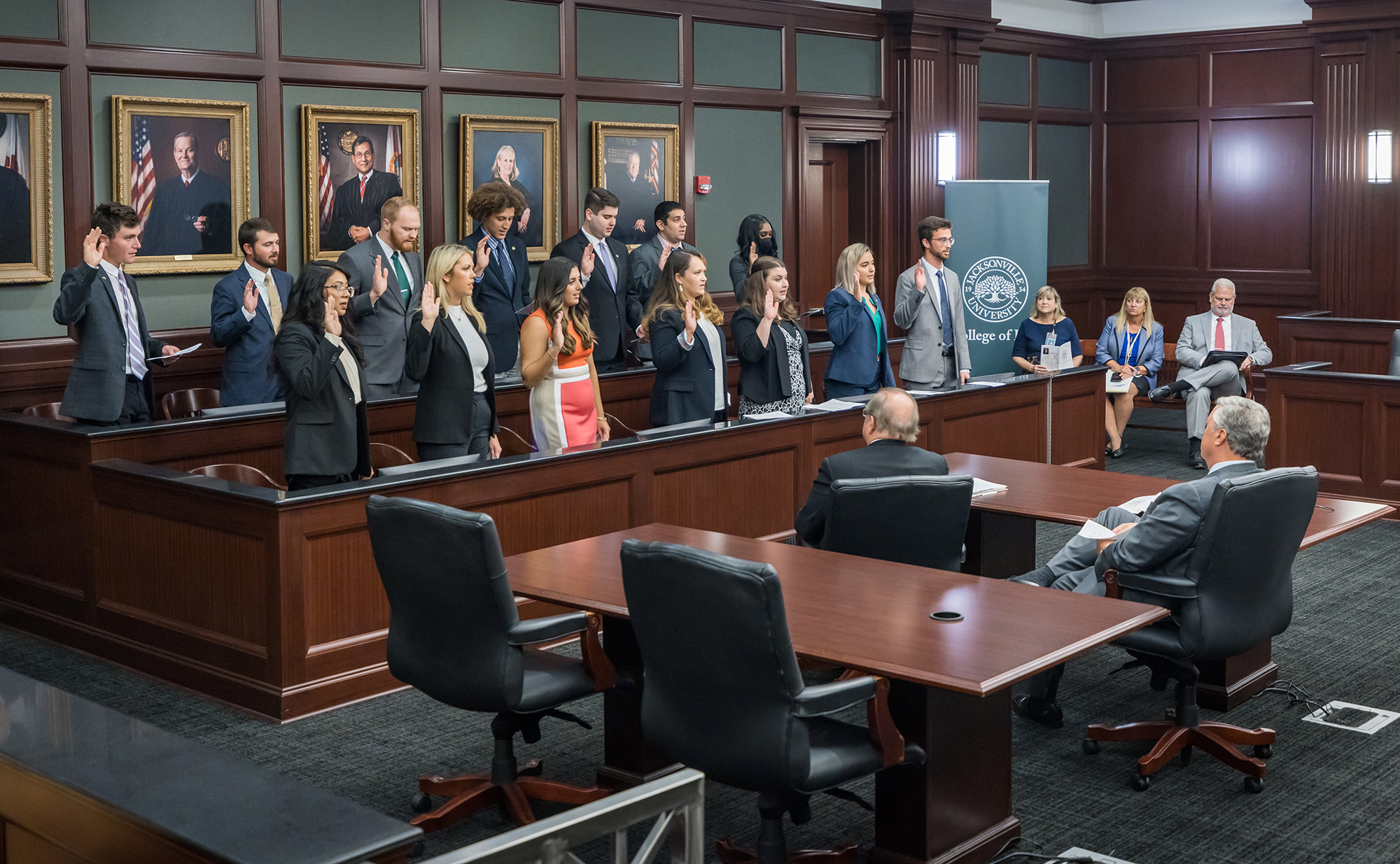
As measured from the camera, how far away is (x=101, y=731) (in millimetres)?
2051

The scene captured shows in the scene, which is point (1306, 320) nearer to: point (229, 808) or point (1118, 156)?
point (1118, 156)

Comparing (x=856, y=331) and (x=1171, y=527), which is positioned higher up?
(x=856, y=331)

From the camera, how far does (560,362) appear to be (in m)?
6.05

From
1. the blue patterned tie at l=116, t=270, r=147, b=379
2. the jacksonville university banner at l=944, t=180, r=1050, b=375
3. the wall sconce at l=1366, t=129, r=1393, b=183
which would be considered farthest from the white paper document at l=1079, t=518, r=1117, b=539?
the wall sconce at l=1366, t=129, r=1393, b=183

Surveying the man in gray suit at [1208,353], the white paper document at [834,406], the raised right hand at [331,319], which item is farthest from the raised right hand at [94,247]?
the man in gray suit at [1208,353]

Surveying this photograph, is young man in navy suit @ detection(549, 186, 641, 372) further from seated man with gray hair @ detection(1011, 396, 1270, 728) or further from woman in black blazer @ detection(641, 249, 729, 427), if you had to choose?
seated man with gray hair @ detection(1011, 396, 1270, 728)

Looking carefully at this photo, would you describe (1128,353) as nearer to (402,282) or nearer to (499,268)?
(499,268)

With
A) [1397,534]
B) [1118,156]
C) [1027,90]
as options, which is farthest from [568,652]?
[1118,156]

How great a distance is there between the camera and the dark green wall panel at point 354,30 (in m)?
7.73

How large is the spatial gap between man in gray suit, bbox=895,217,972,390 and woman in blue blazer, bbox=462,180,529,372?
2185 millimetres

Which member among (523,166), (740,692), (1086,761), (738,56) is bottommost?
(1086,761)

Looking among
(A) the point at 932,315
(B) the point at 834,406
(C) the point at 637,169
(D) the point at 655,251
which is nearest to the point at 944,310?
(A) the point at 932,315

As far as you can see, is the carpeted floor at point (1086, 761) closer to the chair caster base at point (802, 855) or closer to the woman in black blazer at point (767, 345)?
the chair caster base at point (802, 855)

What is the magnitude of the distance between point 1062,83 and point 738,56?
431 cm
